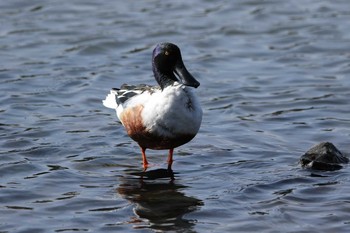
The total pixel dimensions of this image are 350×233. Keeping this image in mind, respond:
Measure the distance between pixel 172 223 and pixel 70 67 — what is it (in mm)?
6141

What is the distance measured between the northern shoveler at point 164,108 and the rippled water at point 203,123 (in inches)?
17.5

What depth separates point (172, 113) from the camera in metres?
9.58

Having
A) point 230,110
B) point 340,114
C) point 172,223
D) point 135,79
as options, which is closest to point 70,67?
point 135,79

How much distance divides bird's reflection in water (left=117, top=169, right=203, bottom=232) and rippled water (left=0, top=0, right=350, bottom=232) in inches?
0.8

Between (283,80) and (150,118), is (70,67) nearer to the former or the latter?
(283,80)

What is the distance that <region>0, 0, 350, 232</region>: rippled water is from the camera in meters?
8.85

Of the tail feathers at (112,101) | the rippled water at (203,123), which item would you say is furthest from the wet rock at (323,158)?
the tail feathers at (112,101)

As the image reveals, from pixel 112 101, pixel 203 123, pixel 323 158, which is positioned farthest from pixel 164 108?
pixel 203 123

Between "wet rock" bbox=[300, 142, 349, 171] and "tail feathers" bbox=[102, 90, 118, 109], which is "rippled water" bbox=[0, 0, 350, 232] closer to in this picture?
"wet rock" bbox=[300, 142, 349, 171]

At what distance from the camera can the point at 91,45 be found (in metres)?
15.4

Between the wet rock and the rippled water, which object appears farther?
the wet rock

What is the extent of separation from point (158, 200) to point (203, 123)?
2.82 metres

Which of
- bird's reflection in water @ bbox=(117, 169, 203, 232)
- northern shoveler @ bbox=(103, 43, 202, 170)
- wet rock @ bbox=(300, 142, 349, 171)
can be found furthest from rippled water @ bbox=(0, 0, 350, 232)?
northern shoveler @ bbox=(103, 43, 202, 170)

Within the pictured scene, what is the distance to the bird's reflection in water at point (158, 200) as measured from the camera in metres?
8.55
